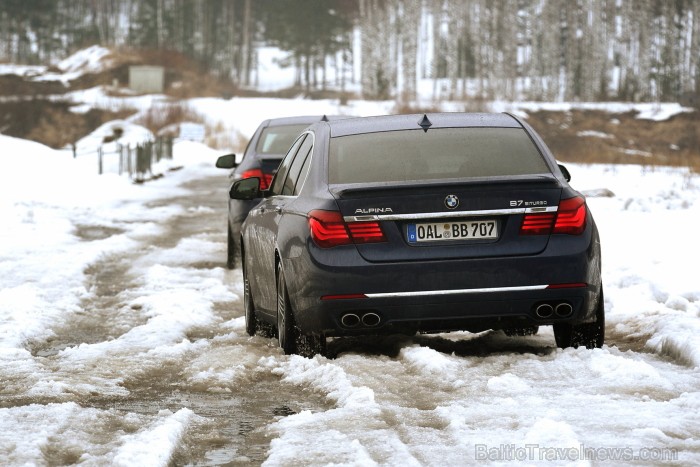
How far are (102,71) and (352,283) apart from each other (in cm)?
9923

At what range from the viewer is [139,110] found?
282 feet

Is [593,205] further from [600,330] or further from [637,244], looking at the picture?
[600,330]

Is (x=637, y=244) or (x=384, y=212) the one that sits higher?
(x=384, y=212)

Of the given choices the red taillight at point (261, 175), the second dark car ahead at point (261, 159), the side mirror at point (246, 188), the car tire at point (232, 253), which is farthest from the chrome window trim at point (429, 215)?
the car tire at point (232, 253)

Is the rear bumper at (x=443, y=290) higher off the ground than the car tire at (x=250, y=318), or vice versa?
the rear bumper at (x=443, y=290)

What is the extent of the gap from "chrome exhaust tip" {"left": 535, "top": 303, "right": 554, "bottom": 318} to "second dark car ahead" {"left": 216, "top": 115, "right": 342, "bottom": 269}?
250 inches

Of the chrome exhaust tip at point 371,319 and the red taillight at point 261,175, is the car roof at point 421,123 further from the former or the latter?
the red taillight at point 261,175

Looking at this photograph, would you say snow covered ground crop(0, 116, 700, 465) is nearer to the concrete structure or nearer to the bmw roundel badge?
the bmw roundel badge

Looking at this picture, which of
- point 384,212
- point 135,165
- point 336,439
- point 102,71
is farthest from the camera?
point 102,71

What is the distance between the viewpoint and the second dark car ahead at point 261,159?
565 inches

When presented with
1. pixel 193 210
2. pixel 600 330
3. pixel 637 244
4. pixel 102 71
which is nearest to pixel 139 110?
pixel 102 71

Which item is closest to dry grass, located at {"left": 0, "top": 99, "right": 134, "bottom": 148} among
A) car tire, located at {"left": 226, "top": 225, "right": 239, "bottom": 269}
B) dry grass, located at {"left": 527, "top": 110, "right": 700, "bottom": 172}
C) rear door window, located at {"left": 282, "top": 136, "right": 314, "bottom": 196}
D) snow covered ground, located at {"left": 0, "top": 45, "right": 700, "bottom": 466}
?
dry grass, located at {"left": 527, "top": 110, "right": 700, "bottom": 172}

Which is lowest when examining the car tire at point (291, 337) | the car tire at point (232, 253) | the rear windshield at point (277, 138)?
the car tire at point (232, 253)

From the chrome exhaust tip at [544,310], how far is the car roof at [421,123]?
4.29 feet
